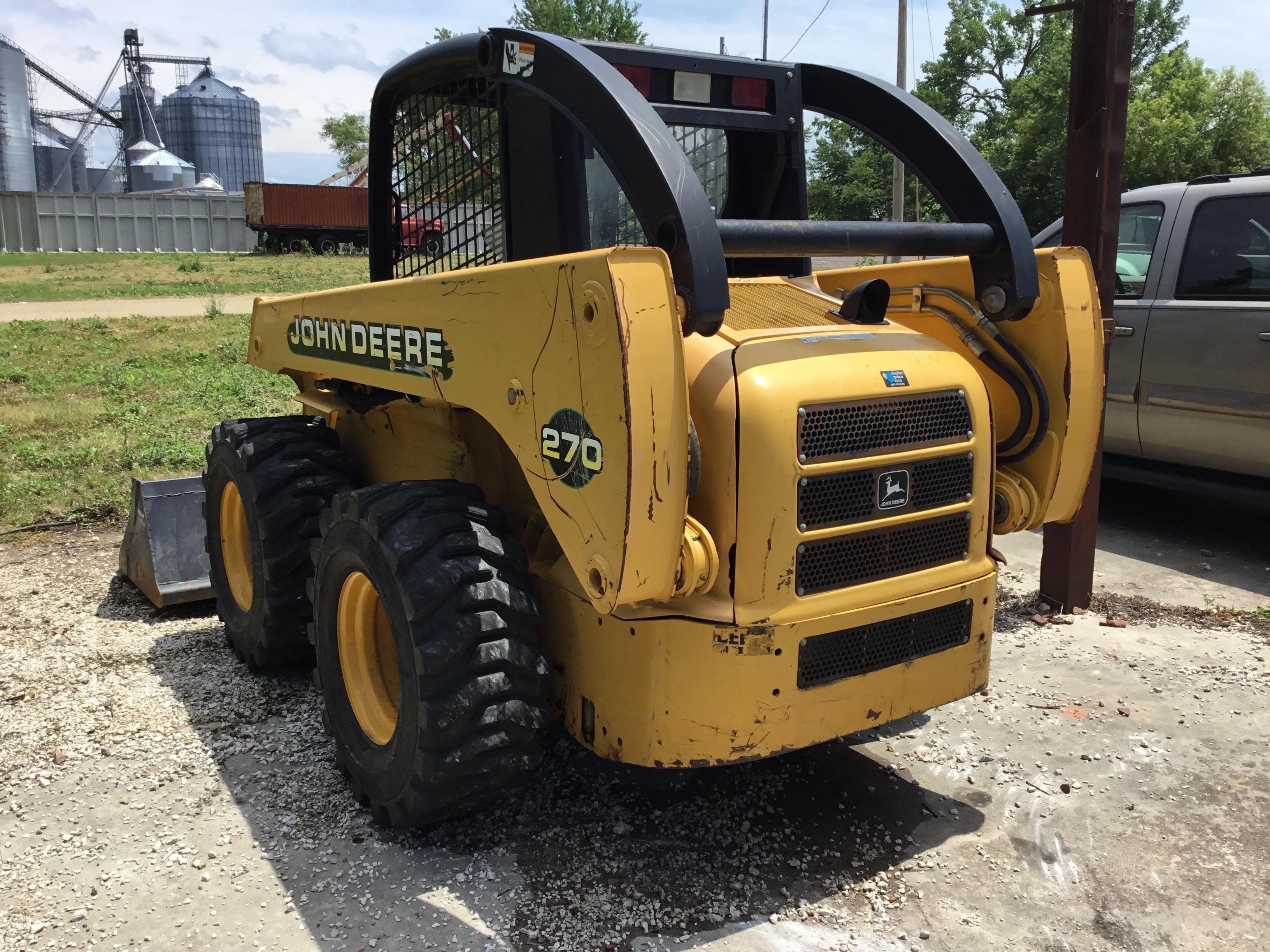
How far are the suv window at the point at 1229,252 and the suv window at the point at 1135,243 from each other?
0.27 meters

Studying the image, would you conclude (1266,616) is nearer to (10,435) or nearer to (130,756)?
(130,756)

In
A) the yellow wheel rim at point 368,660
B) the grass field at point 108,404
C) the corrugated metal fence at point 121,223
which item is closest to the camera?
the yellow wheel rim at point 368,660

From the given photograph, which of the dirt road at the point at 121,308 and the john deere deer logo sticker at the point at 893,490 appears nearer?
the john deere deer logo sticker at the point at 893,490

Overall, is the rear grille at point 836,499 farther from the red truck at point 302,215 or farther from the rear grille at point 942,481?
the red truck at point 302,215

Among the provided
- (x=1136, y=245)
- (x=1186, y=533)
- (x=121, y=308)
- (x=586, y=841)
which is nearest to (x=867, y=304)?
(x=586, y=841)

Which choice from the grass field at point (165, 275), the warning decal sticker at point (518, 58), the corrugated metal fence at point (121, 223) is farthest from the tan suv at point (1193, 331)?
the corrugated metal fence at point (121, 223)

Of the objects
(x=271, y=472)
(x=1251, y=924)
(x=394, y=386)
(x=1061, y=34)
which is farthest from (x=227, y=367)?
(x=1061, y=34)

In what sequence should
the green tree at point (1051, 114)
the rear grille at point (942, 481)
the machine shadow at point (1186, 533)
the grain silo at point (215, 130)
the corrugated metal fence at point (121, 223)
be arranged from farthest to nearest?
the grain silo at point (215, 130) → the corrugated metal fence at point (121, 223) → the green tree at point (1051, 114) → the machine shadow at point (1186, 533) → the rear grille at point (942, 481)

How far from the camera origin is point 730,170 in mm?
3834

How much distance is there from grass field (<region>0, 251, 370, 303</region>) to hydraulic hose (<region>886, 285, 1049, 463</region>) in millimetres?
14361

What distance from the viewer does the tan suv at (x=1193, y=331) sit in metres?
5.81

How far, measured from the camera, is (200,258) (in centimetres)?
3700

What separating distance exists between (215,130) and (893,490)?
308 feet

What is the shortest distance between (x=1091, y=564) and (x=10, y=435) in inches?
313
